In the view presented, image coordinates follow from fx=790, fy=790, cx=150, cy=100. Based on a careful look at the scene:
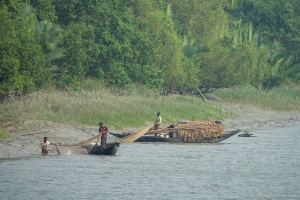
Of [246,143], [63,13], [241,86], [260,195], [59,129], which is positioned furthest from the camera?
[241,86]

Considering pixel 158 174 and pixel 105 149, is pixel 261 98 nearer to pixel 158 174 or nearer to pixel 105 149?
pixel 105 149

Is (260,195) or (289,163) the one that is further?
(289,163)

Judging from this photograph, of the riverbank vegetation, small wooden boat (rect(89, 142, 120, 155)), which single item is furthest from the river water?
the riverbank vegetation

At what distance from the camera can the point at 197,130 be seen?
37.5 m

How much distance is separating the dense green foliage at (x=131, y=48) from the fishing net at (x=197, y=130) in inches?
320

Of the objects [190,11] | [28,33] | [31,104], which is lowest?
[31,104]

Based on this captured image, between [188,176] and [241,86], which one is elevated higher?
[241,86]

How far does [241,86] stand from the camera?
63.3 metres

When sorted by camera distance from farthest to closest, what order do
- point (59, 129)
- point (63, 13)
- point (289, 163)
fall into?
point (63, 13) → point (59, 129) → point (289, 163)

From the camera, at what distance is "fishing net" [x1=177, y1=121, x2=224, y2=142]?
37.4 meters

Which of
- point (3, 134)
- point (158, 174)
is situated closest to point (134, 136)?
point (3, 134)

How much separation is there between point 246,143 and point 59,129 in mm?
10466

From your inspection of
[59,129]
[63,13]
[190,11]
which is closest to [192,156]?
[59,129]

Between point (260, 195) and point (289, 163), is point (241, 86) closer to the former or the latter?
point (289, 163)
